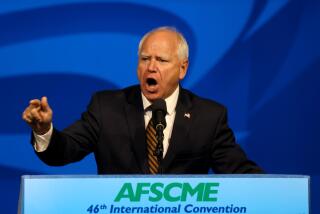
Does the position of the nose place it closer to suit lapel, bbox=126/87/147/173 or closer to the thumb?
suit lapel, bbox=126/87/147/173

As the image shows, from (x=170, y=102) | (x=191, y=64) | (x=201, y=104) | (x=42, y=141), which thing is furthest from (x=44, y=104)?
(x=191, y=64)

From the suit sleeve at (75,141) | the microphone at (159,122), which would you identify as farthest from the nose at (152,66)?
the microphone at (159,122)

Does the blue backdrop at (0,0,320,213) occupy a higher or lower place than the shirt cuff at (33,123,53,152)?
higher

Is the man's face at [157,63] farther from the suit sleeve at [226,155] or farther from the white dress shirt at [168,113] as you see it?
the suit sleeve at [226,155]

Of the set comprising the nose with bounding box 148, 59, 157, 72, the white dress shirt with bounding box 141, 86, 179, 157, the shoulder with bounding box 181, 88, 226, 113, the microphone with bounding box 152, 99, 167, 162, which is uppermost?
the nose with bounding box 148, 59, 157, 72

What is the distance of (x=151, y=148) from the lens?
2.01 meters

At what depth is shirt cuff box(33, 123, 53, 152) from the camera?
5.89 ft

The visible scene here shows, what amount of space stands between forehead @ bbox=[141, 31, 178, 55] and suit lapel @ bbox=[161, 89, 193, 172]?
0.62 feet

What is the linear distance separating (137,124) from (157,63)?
22 centimetres

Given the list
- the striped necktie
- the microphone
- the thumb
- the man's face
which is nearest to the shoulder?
the man's face

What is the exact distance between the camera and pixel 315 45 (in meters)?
3.07

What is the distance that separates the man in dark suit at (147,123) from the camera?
2.03 meters

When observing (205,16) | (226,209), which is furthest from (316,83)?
(226,209)

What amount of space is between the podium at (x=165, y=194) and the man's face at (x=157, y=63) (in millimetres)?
718
